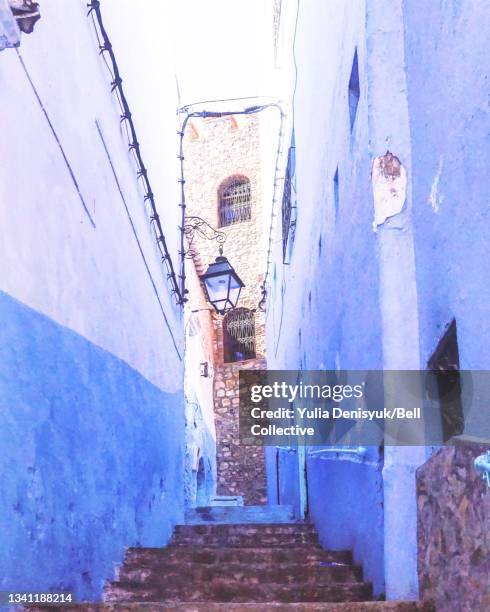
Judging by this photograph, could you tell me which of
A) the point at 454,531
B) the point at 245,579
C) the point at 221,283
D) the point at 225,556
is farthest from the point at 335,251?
the point at 454,531

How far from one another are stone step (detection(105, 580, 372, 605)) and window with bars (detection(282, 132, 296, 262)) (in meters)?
5.82

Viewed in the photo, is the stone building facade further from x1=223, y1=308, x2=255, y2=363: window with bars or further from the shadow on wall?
the shadow on wall

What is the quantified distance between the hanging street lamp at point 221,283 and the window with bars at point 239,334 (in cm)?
966

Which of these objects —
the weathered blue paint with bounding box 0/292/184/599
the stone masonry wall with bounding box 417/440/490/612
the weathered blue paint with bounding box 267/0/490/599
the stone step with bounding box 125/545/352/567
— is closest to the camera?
the stone masonry wall with bounding box 417/440/490/612

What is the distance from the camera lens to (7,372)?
10.5 ft

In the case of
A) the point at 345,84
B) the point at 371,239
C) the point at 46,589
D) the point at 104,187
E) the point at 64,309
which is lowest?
the point at 46,589

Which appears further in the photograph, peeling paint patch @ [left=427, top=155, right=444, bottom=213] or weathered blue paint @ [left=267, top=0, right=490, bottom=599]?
peeling paint patch @ [left=427, top=155, right=444, bottom=213]

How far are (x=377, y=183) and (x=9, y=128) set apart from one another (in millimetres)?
1797

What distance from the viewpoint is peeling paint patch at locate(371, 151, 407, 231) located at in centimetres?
405

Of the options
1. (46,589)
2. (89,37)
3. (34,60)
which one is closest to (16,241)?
(34,60)

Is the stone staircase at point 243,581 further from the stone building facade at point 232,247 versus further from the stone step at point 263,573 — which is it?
the stone building facade at point 232,247

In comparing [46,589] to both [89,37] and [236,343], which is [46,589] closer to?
[89,37]

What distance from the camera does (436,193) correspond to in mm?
3436

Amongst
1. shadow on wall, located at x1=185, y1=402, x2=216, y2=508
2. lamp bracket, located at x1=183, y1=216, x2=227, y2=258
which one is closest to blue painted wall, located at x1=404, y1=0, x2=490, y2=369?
lamp bracket, located at x1=183, y1=216, x2=227, y2=258
